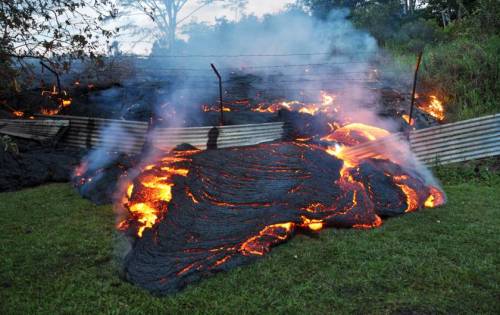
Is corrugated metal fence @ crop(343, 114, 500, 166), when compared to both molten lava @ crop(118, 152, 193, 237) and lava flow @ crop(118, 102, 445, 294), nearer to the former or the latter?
lava flow @ crop(118, 102, 445, 294)

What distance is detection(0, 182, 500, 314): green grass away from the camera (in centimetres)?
411

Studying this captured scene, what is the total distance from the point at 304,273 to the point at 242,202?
1660 mm

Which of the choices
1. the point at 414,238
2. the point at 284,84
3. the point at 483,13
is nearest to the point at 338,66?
the point at 284,84

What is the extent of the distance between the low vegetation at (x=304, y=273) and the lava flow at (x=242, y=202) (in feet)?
0.70

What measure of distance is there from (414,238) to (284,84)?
890 centimetres

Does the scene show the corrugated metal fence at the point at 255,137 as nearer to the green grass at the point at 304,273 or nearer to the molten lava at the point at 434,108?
the molten lava at the point at 434,108

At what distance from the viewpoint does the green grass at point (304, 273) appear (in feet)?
13.5

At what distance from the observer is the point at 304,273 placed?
474cm

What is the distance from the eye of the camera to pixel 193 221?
5625 mm

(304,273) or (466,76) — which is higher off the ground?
(466,76)

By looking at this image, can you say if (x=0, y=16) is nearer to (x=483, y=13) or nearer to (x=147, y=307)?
(x=147, y=307)

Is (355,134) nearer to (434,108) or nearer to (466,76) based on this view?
(434,108)

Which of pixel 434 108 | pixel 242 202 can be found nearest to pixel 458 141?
pixel 434 108

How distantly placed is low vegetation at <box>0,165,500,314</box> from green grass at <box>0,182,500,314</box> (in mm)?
11
